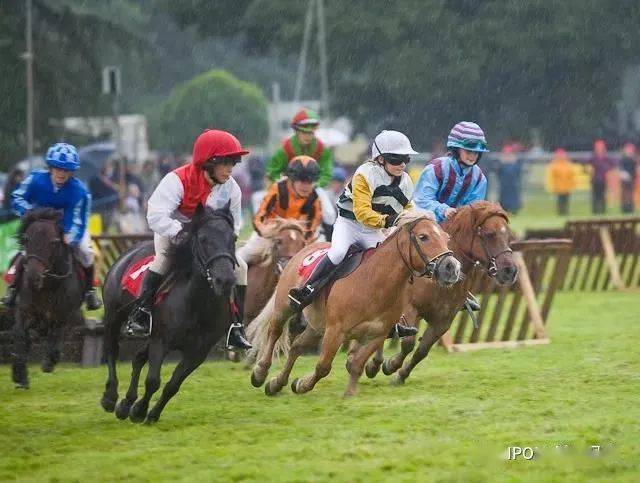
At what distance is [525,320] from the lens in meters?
15.4

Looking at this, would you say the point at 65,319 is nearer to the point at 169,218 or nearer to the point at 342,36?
the point at 169,218

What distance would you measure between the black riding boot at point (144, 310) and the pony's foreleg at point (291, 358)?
156cm

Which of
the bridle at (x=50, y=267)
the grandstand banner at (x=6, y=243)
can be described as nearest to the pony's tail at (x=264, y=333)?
the bridle at (x=50, y=267)

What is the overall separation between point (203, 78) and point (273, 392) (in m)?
36.4

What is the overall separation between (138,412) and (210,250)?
130 cm

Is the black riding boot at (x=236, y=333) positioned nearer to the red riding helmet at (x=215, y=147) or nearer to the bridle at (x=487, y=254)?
the red riding helmet at (x=215, y=147)

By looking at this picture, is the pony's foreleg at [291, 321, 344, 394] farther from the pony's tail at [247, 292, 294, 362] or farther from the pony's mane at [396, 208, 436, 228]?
the pony's tail at [247, 292, 294, 362]

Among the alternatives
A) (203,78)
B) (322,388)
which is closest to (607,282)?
(322,388)

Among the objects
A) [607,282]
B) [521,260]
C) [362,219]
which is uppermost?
[362,219]

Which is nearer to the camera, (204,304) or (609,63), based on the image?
(204,304)

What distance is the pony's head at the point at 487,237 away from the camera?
11578 mm

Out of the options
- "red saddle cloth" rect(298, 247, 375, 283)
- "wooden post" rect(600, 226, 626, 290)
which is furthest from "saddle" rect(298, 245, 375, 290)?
"wooden post" rect(600, 226, 626, 290)

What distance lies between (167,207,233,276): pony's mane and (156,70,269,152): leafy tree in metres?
36.5

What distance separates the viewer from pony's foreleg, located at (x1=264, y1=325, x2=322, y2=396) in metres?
11.5
